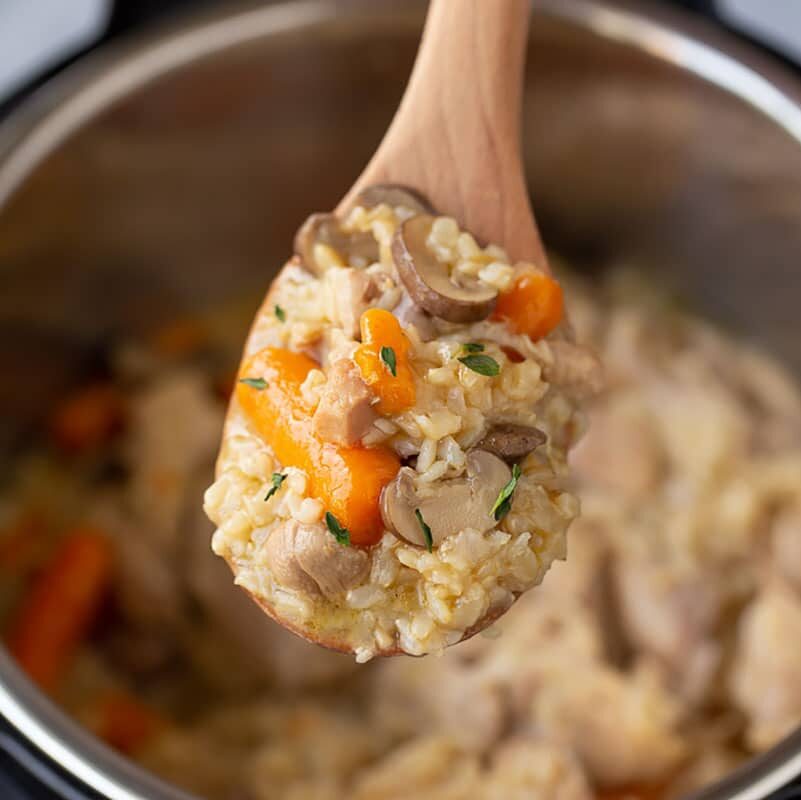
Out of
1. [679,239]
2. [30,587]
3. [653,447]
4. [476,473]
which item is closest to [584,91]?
[679,239]

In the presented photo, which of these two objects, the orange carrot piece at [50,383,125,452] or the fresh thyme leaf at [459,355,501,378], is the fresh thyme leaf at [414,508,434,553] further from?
the orange carrot piece at [50,383,125,452]

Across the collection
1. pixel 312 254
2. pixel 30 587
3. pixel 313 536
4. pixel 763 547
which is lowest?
pixel 30 587

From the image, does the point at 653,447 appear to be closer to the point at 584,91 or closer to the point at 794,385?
the point at 794,385

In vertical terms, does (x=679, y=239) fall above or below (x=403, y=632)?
above

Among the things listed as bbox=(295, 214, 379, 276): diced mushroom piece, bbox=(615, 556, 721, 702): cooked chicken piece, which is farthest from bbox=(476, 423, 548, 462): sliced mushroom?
bbox=(615, 556, 721, 702): cooked chicken piece

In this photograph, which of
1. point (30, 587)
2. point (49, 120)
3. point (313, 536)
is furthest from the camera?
point (30, 587)

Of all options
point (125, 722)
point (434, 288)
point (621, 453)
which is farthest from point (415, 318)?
point (125, 722)

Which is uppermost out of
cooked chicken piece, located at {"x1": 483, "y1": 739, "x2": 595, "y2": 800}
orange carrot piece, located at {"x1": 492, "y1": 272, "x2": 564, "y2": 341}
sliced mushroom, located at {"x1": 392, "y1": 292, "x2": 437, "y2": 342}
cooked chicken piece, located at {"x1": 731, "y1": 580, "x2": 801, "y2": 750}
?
orange carrot piece, located at {"x1": 492, "y1": 272, "x2": 564, "y2": 341}

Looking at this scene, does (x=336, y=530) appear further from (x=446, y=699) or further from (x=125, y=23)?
(x=125, y=23)
